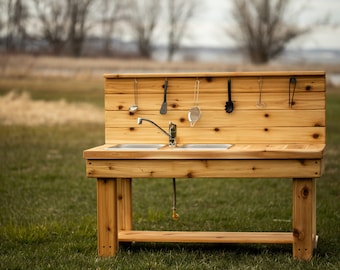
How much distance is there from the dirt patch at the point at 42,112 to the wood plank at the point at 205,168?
12.8 meters

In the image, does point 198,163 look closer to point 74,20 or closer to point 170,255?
point 170,255

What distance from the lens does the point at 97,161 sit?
6.35 meters

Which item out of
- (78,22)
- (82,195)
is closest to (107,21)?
(78,22)

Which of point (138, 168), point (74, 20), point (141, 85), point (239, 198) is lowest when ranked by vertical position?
point (239, 198)

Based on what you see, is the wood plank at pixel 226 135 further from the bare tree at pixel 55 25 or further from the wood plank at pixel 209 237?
the bare tree at pixel 55 25

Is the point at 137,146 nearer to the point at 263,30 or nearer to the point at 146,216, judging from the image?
the point at 146,216

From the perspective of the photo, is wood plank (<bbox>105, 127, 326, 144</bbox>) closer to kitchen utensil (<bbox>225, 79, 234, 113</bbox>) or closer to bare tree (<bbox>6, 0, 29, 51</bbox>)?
kitchen utensil (<bbox>225, 79, 234, 113</bbox>)

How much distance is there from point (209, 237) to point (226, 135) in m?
0.81

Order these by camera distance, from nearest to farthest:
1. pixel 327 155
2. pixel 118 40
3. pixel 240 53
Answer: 1. pixel 327 155
2. pixel 240 53
3. pixel 118 40

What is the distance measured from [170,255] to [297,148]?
48.8 inches

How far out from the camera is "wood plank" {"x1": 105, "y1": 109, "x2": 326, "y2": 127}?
6.63 m

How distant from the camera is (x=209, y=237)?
258 inches

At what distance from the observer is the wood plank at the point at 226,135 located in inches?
261

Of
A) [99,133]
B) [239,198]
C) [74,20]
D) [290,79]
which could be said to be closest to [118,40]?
[74,20]
